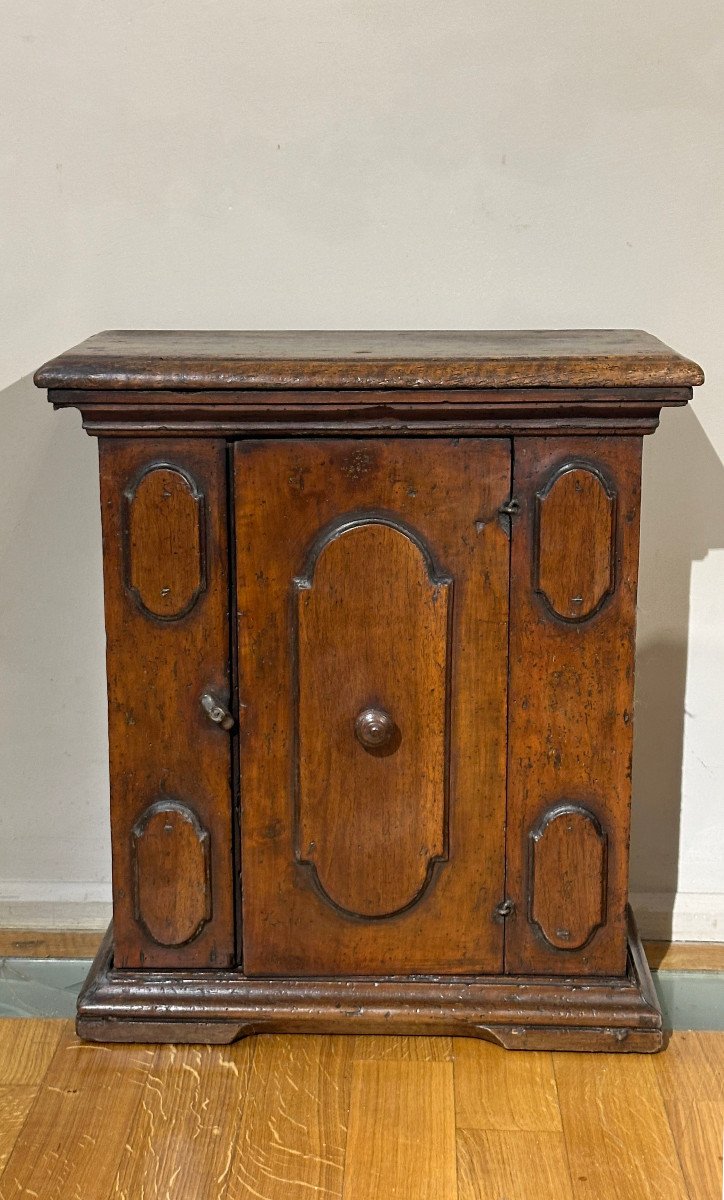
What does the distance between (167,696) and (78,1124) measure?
0.58 meters

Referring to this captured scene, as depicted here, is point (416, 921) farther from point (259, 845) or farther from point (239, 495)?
point (239, 495)

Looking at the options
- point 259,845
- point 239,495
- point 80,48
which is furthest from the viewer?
point 80,48

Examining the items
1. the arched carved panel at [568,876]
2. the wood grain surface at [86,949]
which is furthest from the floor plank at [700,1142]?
the wood grain surface at [86,949]

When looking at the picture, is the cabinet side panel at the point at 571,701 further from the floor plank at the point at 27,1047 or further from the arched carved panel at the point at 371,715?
the floor plank at the point at 27,1047

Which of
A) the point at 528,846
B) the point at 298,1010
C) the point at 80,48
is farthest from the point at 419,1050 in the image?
the point at 80,48

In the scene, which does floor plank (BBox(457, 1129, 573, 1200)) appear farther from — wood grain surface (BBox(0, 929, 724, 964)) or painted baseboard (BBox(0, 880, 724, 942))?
painted baseboard (BBox(0, 880, 724, 942))

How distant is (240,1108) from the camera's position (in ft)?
6.14

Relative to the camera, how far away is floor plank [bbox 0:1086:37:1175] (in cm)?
180

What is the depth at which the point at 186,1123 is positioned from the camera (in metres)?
1.84

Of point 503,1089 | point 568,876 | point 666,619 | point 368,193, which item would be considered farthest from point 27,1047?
point 368,193

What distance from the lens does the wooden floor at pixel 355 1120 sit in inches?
68.2

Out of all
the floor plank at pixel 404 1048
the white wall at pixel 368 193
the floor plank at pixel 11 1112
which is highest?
the white wall at pixel 368 193

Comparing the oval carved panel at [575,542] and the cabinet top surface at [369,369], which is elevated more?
the cabinet top surface at [369,369]

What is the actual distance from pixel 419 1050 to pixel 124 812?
545 millimetres
